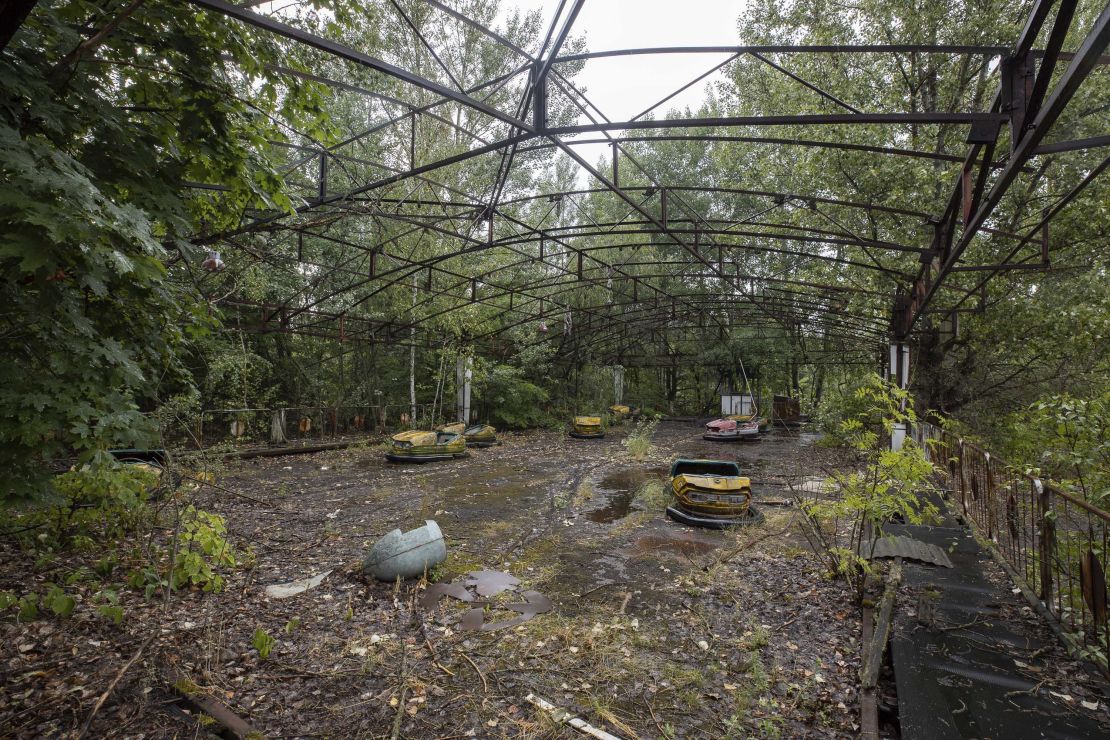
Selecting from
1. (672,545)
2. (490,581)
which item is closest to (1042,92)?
(672,545)

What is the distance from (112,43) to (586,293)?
789 inches

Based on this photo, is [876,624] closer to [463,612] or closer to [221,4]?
[463,612]

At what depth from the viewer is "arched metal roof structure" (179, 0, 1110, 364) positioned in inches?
154

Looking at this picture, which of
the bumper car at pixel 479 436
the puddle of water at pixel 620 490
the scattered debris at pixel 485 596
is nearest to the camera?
the scattered debris at pixel 485 596

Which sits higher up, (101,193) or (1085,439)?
(101,193)

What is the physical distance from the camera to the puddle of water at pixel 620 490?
8477 mm

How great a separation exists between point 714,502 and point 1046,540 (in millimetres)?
4075

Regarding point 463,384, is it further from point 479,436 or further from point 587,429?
point 587,429

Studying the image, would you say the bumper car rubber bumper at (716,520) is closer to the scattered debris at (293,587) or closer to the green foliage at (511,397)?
the scattered debris at (293,587)

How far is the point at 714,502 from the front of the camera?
25.4 ft

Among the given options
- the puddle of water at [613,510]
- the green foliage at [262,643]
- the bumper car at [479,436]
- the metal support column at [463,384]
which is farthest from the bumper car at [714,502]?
the metal support column at [463,384]

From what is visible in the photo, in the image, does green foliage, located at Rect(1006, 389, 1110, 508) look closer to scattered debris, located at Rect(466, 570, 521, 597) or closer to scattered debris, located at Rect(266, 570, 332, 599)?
scattered debris, located at Rect(466, 570, 521, 597)

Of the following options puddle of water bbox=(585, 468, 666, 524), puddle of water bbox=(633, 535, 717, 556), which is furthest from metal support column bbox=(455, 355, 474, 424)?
puddle of water bbox=(633, 535, 717, 556)

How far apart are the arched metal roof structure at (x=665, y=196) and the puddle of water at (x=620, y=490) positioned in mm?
4538
